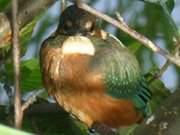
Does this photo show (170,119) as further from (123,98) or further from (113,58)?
(123,98)

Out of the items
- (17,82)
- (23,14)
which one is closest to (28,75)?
(23,14)

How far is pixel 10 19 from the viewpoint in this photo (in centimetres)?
62

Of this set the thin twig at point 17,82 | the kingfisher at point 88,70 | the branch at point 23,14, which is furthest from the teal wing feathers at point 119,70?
the thin twig at point 17,82

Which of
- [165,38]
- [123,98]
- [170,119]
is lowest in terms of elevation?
[123,98]

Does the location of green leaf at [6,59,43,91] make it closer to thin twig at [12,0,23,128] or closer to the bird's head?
the bird's head

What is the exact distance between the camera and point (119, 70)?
0.85 m

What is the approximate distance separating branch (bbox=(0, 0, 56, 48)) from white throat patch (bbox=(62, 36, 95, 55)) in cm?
25

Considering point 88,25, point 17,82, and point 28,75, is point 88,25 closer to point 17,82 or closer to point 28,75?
point 28,75

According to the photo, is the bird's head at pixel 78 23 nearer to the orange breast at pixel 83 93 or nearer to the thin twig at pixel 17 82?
the orange breast at pixel 83 93

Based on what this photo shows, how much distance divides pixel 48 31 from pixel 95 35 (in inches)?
7.9

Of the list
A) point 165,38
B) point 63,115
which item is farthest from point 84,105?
point 165,38

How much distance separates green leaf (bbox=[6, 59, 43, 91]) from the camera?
2.78ft

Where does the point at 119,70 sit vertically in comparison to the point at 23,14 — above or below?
below

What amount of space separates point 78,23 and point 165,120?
16.3 inches
